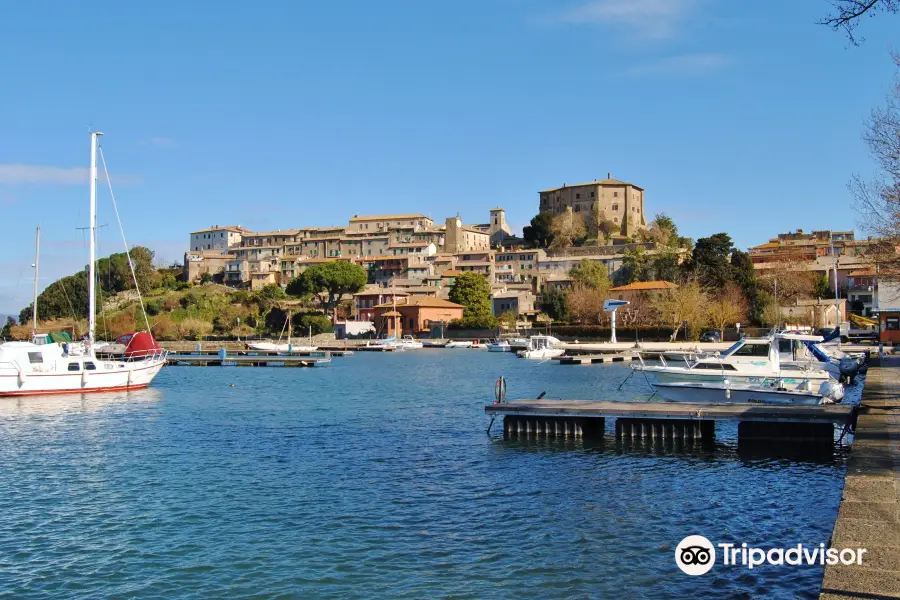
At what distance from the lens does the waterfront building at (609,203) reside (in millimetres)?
141125

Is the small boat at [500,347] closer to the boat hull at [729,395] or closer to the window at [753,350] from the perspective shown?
the boat hull at [729,395]

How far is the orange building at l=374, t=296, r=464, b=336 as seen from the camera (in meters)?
115

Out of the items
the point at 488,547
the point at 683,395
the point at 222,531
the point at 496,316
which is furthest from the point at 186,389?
the point at 496,316

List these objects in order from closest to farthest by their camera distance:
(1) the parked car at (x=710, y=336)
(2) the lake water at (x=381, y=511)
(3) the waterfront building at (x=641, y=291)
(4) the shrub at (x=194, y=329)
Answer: (2) the lake water at (x=381, y=511) < (1) the parked car at (x=710, y=336) < (3) the waterfront building at (x=641, y=291) < (4) the shrub at (x=194, y=329)

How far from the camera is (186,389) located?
159ft

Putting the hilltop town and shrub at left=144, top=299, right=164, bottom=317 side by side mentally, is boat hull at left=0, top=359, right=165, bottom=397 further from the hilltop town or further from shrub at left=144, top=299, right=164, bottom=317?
shrub at left=144, top=299, right=164, bottom=317

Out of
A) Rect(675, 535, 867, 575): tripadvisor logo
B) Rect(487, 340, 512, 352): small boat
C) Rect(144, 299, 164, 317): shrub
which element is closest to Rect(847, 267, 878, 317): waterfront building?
Rect(487, 340, 512, 352): small boat

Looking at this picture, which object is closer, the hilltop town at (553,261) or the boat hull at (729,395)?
the boat hull at (729,395)

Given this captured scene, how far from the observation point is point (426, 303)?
116312 mm

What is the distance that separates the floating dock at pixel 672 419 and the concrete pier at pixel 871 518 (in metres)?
2.73

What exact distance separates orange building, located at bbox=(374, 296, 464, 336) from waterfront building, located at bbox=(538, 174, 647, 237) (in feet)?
117

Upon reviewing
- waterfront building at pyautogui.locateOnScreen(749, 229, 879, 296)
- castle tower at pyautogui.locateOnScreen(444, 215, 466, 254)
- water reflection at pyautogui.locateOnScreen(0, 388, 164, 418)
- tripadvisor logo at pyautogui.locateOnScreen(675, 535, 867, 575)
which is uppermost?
castle tower at pyautogui.locateOnScreen(444, 215, 466, 254)

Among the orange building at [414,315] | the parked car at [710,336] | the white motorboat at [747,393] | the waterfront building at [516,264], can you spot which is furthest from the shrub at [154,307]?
the white motorboat at [747,393]

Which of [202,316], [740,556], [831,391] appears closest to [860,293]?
[831,391]
